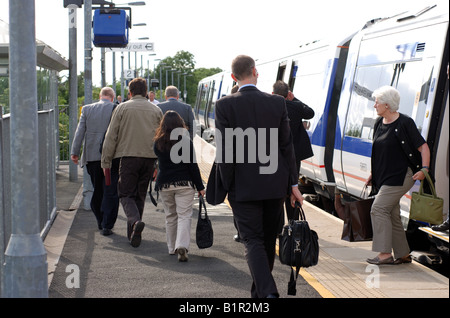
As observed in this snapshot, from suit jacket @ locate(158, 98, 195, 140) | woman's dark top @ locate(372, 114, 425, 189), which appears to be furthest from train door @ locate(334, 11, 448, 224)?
suit jacket @ locate(158, 98, 195, 140)

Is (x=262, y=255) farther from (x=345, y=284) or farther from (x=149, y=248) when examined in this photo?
(x=149, y=248)

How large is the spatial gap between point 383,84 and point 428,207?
9.64ft

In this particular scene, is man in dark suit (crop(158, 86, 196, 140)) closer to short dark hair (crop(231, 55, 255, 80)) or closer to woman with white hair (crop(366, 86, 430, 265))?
woman with white hair (crop(366, 86, 430, 265))

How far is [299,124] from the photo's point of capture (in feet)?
26.6

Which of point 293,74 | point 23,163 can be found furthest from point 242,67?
point 293,74

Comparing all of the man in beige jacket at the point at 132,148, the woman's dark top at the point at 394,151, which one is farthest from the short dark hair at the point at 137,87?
the woman's dark top at the point at 394,151

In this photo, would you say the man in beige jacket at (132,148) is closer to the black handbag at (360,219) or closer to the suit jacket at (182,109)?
the suit jacket at (182,109)

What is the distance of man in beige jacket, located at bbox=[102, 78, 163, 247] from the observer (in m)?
8.16

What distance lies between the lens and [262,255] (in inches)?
207

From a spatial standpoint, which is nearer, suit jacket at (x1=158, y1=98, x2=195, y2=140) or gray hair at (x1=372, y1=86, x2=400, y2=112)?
gray hair at (x1=372, y1=86, x2=400, y2=112)

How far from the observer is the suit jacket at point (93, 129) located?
9117 mm

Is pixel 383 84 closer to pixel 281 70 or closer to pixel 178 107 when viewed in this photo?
pixel 178 107

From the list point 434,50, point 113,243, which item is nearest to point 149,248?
point 113,243

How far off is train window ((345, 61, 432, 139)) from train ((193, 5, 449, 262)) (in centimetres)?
1
